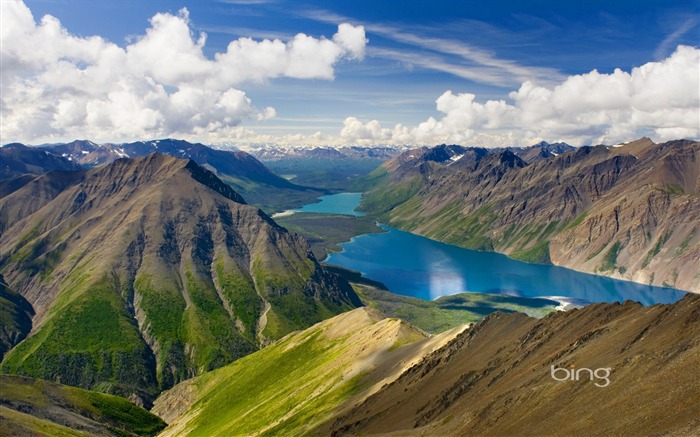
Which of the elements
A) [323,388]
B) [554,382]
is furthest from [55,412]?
[554,382]

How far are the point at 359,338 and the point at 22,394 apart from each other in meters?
121

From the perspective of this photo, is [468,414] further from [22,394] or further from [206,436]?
[22,394]

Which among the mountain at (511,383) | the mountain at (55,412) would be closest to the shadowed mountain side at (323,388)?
the mountain at (511,383)

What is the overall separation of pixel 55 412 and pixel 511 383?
6057 inches

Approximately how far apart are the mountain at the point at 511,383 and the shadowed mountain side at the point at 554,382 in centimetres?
24

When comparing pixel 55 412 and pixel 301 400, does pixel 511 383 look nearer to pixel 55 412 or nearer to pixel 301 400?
pixel 301 400

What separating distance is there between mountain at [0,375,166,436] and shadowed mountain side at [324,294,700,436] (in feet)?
277

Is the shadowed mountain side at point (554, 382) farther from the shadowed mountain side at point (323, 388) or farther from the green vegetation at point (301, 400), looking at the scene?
the green vegetation at point (301, 400)

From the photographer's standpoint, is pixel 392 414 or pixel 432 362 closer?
pixel 392 414

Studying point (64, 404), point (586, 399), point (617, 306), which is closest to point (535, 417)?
point (586, 399)

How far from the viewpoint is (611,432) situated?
65.9 m

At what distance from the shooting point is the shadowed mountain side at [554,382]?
68500 millimetres

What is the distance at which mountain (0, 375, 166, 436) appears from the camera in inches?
5669

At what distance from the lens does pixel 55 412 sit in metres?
172
